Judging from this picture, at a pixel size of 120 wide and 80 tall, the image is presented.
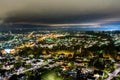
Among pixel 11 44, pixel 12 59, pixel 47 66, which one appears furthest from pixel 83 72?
pixel 11 44

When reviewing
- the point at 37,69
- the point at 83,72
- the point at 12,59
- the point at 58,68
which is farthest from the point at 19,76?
the point at 12,59

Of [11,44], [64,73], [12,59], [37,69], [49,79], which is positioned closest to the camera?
[49,79]

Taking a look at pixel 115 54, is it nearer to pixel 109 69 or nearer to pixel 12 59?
pixel 109 69

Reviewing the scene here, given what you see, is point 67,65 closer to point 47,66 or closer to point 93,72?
point 47,66

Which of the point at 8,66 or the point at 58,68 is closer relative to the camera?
the point at 58,68

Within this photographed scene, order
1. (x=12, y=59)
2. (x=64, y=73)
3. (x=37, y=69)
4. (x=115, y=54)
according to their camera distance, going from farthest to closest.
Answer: (x=115, y=54) → (x=12, y=59) → (x=37, y=69) → (x=64, y=73)

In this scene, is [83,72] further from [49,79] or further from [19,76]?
[19,76]

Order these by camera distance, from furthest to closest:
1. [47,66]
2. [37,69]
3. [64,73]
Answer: [47,66], [37,69], [64,73]

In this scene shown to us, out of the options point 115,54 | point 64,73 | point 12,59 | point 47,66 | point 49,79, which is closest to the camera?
point 49,79

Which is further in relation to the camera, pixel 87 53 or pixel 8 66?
pixel 87 53
